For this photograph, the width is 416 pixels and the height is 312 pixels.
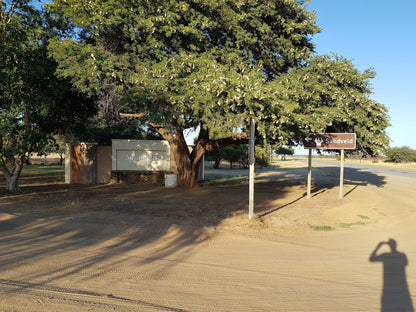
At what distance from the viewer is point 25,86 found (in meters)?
13.3

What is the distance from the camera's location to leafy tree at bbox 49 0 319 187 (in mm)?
9531

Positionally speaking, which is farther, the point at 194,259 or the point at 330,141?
the point at 330,141

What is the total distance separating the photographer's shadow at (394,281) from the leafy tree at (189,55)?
14.6 ft

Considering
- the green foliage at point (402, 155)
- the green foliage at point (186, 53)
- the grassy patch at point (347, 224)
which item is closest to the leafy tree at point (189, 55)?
the green foliage at point (186, 53)

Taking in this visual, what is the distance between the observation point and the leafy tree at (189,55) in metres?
9.53

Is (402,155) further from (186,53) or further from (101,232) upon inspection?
(101,232)

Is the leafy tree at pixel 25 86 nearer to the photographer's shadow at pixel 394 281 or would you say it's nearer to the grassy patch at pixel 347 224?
the grassy patch at pixel 347 224

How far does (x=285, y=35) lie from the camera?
517 inches

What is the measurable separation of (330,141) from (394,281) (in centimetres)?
885

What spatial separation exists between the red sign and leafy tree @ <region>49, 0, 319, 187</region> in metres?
2.88

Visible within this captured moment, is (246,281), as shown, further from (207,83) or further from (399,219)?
(399,219)

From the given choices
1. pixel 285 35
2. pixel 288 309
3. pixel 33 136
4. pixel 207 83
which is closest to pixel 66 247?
pixel 288 309

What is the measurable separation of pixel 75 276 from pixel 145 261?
118 centimetres

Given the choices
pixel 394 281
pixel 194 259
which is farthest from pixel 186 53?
pixel 394 281
